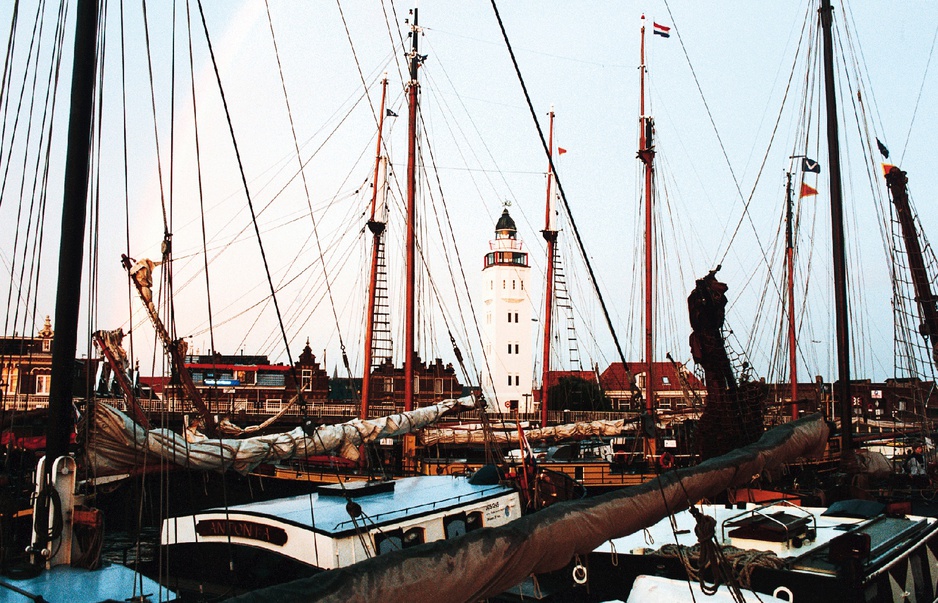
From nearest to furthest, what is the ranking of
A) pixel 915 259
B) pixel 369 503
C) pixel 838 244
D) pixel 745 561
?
pixel 745 561, pixel 369 503, pixel 838 244, pixel 915 259

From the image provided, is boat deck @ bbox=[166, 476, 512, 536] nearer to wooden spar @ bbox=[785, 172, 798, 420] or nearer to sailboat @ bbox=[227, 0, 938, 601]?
sailboat @ bbox=[227, 0, 938, 601]

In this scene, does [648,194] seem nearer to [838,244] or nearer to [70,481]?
[838,244]

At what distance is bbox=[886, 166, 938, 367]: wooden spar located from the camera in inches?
696

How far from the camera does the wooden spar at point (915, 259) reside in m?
17.7

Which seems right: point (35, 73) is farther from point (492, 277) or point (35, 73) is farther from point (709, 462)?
point (492, 277)

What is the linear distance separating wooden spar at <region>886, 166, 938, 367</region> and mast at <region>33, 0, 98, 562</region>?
1726cm

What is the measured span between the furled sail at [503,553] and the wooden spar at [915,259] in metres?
13.8

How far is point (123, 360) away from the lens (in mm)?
20641

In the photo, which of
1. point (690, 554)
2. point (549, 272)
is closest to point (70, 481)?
point (690, 554)

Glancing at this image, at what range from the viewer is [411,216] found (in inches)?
935

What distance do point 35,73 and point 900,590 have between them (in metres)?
14.4

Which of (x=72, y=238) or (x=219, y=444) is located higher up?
(x=72, y=238)

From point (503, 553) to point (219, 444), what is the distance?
236 inches

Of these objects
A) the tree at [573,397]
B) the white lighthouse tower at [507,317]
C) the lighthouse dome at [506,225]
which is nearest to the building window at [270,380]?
the white lighthouse tower at [507,317]
